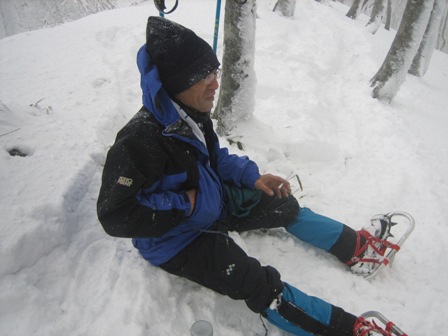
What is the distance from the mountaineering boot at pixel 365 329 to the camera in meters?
2.07

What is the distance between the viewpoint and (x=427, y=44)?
350 inches

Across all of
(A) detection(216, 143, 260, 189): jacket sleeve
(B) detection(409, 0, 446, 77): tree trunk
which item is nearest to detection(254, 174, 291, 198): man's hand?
(A) detection(216, 143, 260, 189): jacket sleeve

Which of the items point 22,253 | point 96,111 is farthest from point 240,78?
point 22,253

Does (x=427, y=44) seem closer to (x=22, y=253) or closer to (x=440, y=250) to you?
(x=440, y=250)

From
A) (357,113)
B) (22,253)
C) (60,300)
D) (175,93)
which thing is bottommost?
(357,113)

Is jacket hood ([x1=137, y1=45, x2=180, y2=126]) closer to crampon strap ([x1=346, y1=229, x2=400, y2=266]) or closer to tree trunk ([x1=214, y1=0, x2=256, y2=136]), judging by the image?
crampon strap ([x1=346, y1=229, x2=400, y2=266])

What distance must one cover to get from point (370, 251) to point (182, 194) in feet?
5.85

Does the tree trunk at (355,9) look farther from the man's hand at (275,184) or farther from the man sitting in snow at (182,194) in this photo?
the man sitting in snow at (182,194)

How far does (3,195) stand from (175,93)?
166 cm

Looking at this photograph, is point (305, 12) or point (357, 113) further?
point (305, 12)

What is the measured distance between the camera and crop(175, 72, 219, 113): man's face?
2.10 metres

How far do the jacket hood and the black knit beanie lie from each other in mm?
56

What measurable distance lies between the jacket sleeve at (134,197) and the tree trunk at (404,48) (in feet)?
18.9

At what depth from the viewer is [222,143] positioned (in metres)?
4.32
